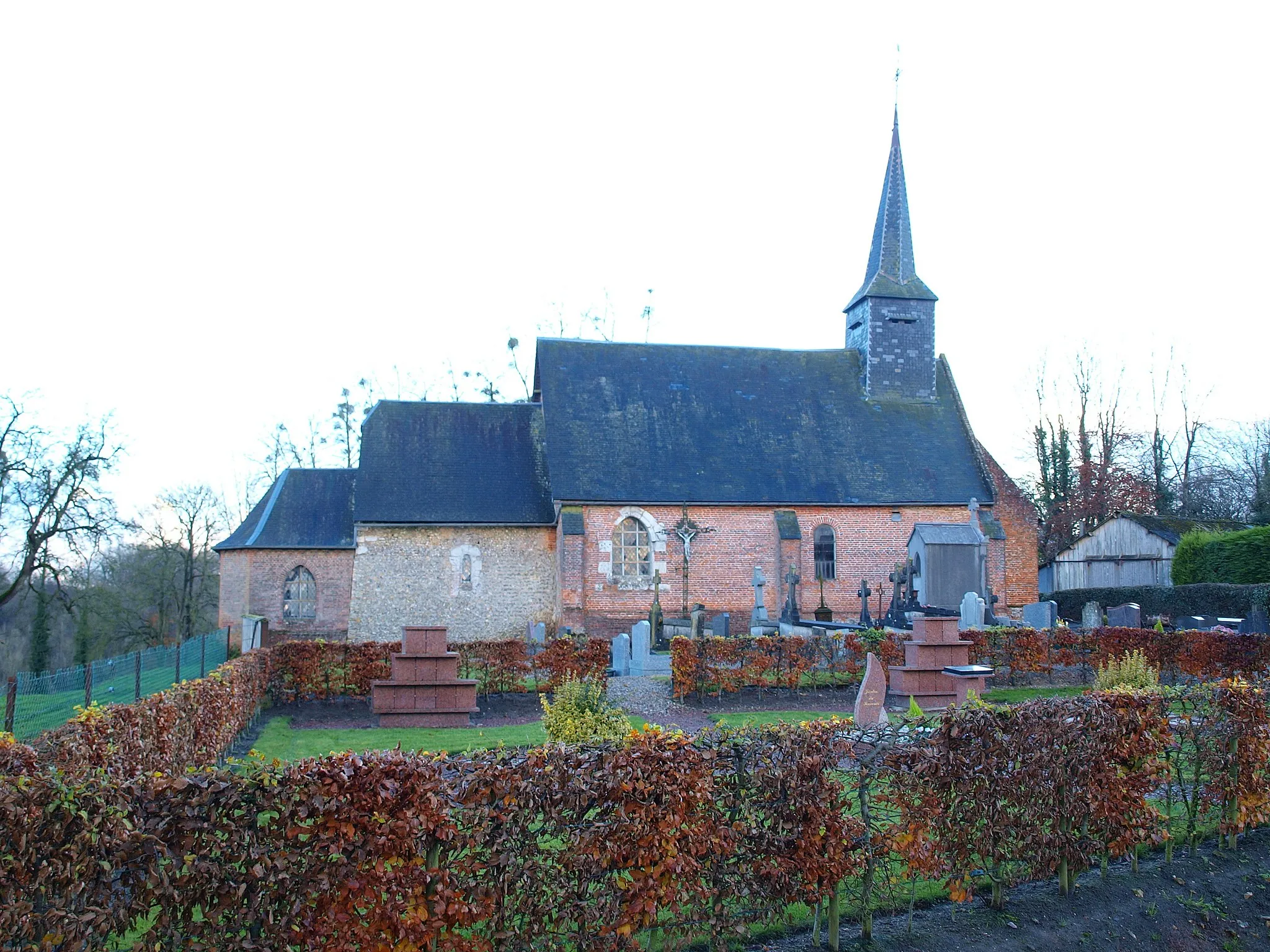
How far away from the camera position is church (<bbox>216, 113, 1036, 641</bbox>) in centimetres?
2506

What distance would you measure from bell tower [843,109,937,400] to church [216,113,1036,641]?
2.4 inches

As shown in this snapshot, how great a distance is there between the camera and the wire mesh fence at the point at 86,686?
36.4 ft

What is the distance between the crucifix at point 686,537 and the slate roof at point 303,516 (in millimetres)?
9435

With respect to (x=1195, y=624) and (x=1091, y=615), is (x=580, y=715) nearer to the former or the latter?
(x=1195, y=624)

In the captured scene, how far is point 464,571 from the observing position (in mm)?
25312

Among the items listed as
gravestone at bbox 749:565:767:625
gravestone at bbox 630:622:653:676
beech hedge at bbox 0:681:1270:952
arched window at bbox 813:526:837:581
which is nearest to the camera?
beech hedge at bbox 0:681:1270:952

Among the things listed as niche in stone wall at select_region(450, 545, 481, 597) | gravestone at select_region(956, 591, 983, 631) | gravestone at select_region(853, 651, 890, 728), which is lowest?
gravestone at select_region(853, 651, 890, 728)

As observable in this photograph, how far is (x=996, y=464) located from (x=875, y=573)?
16.7 feet

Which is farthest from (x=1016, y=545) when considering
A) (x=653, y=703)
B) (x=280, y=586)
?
(x=280, y=586)

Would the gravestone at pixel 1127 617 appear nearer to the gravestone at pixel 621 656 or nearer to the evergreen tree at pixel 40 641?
the gravestone at pixel 621 656

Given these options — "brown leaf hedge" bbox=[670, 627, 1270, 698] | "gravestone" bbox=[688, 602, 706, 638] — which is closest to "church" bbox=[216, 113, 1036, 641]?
"gravestone" bbox=[688, 602, 706, 638]

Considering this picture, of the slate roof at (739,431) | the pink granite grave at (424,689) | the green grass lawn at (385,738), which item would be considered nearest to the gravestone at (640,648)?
the green grass lawn at (385,738)

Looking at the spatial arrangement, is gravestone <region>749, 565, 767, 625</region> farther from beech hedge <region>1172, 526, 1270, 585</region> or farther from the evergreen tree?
the evergreen tree

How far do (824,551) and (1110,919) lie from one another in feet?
66.6
